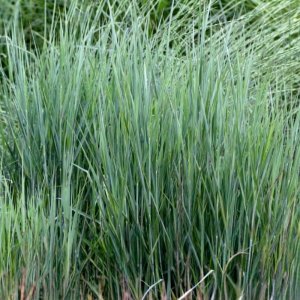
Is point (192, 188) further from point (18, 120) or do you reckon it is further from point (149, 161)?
point (18, 120)

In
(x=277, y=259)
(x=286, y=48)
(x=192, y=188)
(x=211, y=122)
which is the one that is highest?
(x=286, y=48)

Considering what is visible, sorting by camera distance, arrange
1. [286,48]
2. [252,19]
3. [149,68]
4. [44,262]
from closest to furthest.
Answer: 1. [44,262]
2. [149,68]
3. [286,48]
4. [252,19]

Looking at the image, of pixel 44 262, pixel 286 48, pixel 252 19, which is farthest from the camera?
pixel 252 19

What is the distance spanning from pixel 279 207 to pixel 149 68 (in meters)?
0.73

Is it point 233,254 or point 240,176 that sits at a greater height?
point 240,176

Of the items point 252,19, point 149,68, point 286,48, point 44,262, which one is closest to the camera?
point 44,262

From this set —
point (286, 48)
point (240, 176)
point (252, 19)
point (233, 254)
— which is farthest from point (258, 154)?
point (252, 19)

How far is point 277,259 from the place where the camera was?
3160 millimetres

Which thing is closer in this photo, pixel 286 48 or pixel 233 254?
pixel 233 254

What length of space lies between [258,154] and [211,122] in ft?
0.67

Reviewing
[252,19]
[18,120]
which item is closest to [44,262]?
[18,120]

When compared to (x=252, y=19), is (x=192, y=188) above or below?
below

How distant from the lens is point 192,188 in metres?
3.21

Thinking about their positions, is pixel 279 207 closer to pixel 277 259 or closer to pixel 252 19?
pixel 277 259
